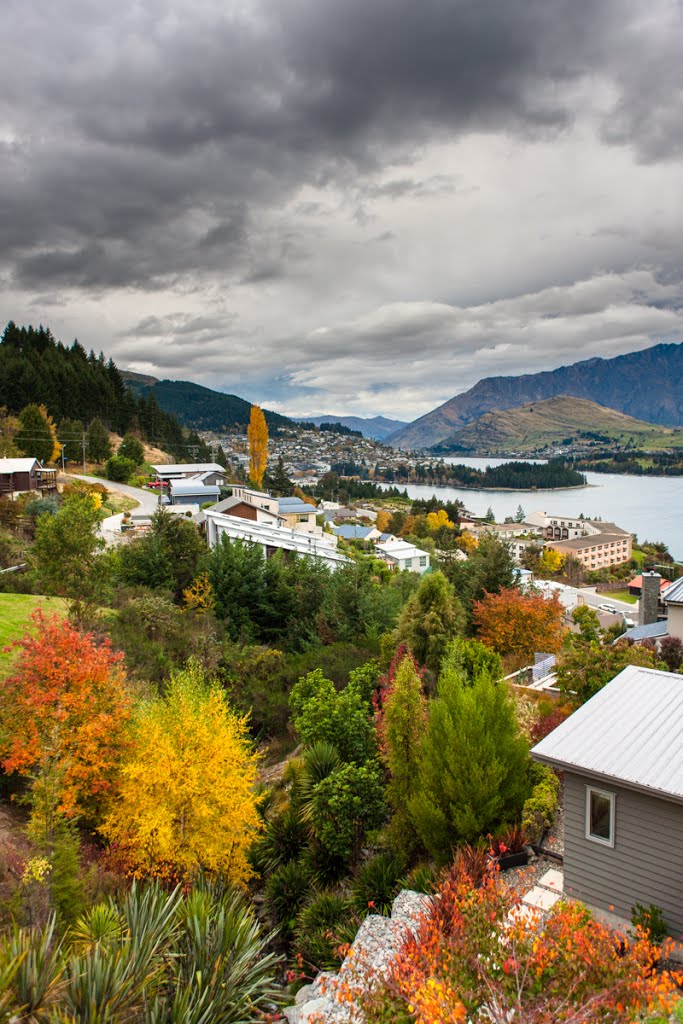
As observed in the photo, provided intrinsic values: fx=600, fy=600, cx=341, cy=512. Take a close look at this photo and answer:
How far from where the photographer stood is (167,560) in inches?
1113

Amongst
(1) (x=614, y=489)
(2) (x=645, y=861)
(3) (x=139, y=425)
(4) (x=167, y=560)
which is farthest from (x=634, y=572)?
(1) (x=614, y=489)

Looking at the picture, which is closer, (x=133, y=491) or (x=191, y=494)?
(x=191, y=494)

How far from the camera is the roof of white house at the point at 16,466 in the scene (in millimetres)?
38000

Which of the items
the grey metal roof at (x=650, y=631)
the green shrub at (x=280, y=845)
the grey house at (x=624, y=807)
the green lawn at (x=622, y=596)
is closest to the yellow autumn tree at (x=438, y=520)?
the green lawn at (x=622, y=596)

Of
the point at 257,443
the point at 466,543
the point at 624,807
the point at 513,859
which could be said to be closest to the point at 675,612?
the point at 513,859

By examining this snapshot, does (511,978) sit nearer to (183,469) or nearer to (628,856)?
(628,856)

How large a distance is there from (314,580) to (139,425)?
54293 millimetres

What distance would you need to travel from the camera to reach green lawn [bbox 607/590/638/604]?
224 ft

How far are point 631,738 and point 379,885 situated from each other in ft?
15.2

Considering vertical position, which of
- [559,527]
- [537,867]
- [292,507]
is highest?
[292,507]

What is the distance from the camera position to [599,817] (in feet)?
25.6

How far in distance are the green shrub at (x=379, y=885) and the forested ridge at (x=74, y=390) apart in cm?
5781

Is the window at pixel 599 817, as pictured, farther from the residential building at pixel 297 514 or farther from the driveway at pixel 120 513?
the residential building at pixel 297 514

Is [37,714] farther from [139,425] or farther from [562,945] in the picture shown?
[139,425]
